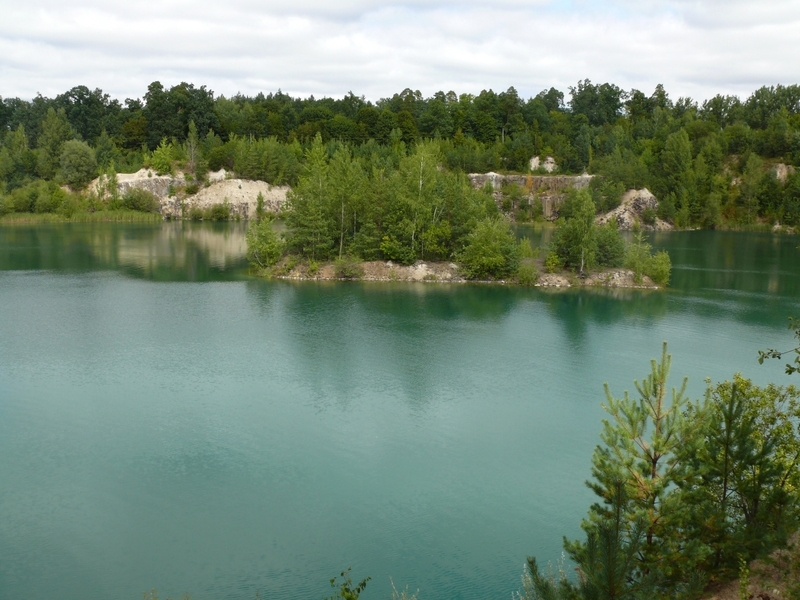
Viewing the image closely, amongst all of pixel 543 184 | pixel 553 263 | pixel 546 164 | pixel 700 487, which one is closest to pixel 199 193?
pixel 543 184

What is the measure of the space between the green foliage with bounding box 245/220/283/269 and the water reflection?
1.71 meters

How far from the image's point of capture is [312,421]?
22.3 meters

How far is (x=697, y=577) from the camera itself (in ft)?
33.8

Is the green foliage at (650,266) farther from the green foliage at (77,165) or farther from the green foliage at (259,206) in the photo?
the green foliage at (77,165)

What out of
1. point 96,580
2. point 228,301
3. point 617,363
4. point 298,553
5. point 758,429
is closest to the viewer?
point 758,429

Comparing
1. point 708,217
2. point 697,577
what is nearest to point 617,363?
point 697,577

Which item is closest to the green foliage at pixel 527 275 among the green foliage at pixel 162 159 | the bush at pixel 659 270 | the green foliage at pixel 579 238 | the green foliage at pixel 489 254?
the green foliage at pixel 489 254

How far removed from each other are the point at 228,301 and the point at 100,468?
2105 centimetres

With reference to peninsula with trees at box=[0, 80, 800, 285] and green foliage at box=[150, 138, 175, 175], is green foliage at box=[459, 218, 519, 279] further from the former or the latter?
green foliage at box=[150, 138, 175, 175]

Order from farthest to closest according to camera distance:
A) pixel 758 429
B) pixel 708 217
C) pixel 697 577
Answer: pixel 708 217 → pixel 758 429 → pixel 697 577

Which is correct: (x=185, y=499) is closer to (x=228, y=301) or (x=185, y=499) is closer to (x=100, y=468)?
(x=100, y=468)

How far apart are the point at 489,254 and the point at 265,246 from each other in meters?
13.9

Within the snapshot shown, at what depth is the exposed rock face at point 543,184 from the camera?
288ft

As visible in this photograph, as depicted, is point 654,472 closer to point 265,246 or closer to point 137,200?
point 265,246
